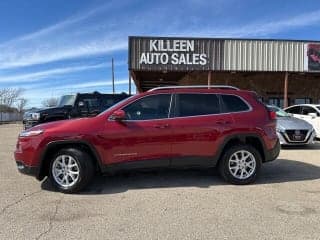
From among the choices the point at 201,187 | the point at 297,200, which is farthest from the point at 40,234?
the point at 297,200

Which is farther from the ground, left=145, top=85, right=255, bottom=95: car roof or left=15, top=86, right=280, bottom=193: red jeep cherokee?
left=145, top=85, right=255, bottom=95: car roof

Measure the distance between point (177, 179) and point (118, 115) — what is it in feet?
6.01

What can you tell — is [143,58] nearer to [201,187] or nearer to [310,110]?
[310,110]

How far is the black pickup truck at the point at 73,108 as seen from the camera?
14.5m

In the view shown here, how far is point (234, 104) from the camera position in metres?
7.88

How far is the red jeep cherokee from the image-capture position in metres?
7.08

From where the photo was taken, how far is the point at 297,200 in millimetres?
6555

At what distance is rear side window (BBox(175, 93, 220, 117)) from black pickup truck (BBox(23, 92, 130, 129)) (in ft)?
22.2

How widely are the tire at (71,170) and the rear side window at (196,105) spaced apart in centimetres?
180

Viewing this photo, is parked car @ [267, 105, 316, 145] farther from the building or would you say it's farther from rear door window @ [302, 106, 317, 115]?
the building

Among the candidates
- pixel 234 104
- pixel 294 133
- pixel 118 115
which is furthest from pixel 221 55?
pixel 118 115

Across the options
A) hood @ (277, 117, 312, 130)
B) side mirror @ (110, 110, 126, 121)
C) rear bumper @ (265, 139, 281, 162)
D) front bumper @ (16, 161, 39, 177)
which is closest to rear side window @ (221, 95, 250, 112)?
rear bumper @ (265, 139, 281, 162)

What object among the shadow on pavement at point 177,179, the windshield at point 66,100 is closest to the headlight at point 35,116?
the windshield at point 66,100

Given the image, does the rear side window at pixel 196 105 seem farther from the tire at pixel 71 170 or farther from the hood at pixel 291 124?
the hood at pixel 291 124
